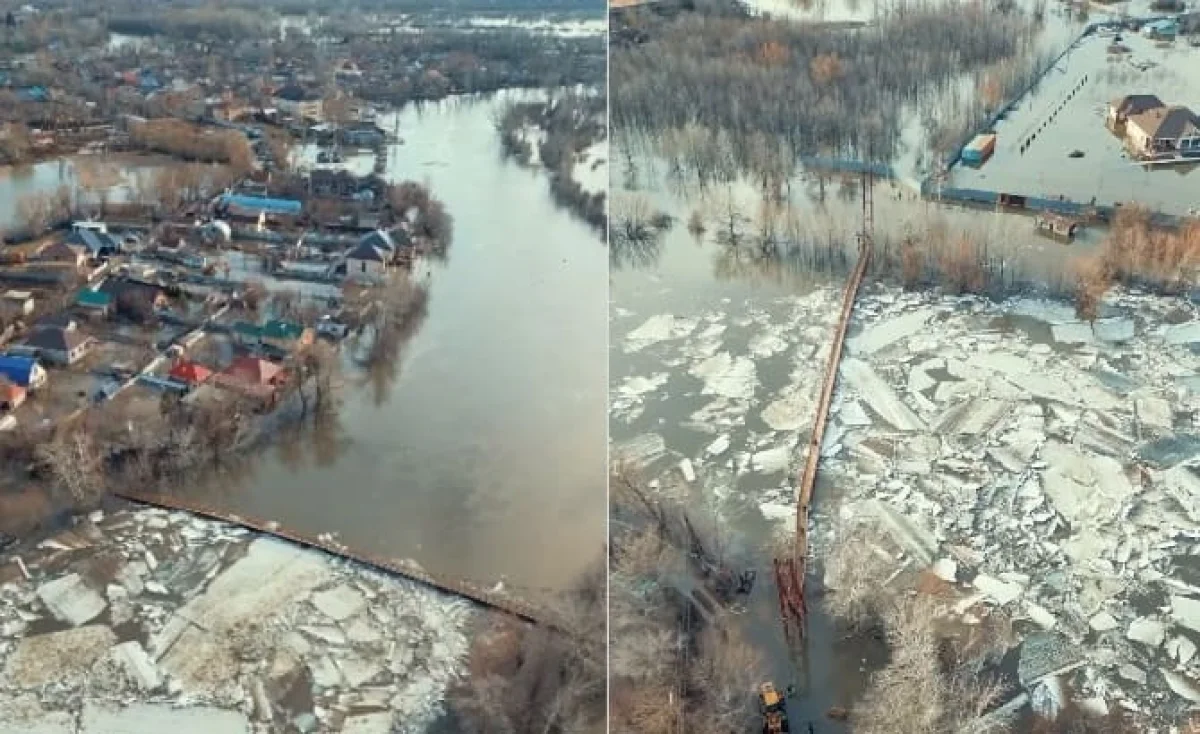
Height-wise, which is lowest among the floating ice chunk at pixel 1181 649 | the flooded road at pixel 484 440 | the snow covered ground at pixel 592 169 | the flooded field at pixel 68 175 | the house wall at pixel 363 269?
the floating ice chunk at pixel 1181 649

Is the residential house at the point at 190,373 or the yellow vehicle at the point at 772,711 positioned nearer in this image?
the yellow vehicle at the point at 772,711

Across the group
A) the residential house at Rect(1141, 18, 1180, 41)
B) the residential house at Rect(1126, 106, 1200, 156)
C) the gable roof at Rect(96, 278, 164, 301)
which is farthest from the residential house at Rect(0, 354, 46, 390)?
the residential house at Rect(1141, 18, 1180, 41)

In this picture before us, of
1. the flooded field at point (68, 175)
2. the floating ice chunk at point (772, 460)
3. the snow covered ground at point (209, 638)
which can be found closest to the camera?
the snow covered ground at point (209, 638)

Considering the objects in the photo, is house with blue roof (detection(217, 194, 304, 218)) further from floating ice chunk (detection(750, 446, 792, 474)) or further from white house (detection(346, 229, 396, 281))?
floating ice chunk (detection(750, 446, 792, 474))

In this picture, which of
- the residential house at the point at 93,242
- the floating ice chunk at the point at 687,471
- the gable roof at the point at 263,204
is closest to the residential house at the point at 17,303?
the residential house at the point at 93,242

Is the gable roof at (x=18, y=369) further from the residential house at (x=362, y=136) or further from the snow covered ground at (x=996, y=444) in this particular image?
the residential house at (x=362, y=136)

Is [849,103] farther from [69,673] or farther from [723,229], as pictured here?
[69,673]
